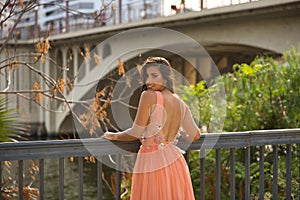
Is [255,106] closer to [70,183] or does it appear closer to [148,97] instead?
[148,97]

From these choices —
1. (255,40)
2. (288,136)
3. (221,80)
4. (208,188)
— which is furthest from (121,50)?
(288,136)

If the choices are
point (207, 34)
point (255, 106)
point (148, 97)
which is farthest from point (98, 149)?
point (207, 34)

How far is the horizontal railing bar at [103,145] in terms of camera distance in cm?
317

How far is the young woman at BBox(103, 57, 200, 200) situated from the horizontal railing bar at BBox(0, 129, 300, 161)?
0.08 m

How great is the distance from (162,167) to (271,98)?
4653mm

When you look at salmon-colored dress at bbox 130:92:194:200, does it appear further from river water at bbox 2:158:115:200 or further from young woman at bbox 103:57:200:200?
river water at bbox 2:158:115:200

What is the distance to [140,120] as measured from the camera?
3.39 metres

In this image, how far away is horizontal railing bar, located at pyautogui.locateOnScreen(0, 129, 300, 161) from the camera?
10.4 ft

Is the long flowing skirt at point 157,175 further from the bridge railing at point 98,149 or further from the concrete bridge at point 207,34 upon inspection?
the concrete bridge at point 207,34

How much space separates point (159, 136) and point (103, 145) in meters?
0.36

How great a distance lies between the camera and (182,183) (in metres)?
3.59

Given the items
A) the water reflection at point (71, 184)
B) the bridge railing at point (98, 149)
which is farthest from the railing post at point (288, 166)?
the water reflection at point (71, 184)

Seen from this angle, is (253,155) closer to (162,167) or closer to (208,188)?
(208,188)

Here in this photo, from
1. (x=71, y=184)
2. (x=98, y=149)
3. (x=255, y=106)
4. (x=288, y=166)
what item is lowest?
(x=71, y=184)
